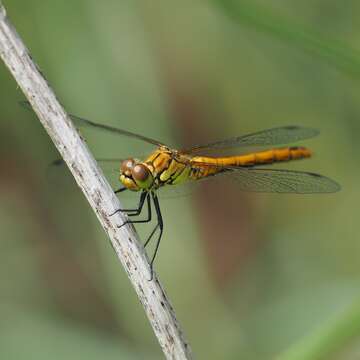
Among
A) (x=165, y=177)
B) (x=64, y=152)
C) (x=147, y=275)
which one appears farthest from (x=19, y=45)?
(x=165, y=177)

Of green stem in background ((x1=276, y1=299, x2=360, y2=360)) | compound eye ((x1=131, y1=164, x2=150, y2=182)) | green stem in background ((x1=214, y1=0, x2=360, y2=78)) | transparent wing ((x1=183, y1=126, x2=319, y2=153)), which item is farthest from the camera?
transparent wing ((x1=183, y1=126, x2=319, y2=153))

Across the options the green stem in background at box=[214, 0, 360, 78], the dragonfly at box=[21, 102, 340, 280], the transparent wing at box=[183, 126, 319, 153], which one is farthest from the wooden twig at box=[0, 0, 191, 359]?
the transparent wing at box=[183, 126, 319, 153]

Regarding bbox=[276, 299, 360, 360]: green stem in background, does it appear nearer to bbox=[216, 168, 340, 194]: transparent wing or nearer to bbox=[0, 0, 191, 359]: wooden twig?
bbox=[0, 0, 191, 359]: wooden twig

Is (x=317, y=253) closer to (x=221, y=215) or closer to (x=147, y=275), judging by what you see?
(x=221, y=215)

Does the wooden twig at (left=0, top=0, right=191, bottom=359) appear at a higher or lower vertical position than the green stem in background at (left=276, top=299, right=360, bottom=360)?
higher

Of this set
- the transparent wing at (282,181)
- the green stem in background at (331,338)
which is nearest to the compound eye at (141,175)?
the transparent wing at (282,181)

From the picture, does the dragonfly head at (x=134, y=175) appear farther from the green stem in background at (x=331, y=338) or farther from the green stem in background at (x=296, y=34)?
the green stem in background at (x=331, y=338)

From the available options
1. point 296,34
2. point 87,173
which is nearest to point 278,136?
point 296,34
